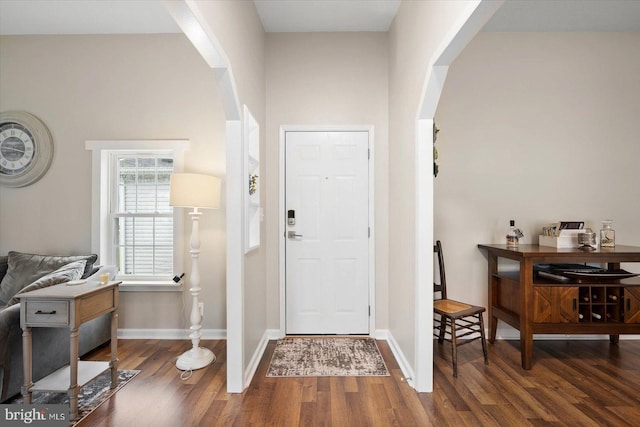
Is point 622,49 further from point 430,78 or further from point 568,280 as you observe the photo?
point 430,78

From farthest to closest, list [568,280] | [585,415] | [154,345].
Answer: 1. [154,345]
2. [568,280]
3. [585,415]

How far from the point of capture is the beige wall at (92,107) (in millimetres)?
3395

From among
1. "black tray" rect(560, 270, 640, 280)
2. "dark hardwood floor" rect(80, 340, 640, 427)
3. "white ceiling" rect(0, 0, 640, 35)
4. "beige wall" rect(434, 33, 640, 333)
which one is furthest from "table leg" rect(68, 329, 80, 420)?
"black tray" rect(560, 270, 640, 280)

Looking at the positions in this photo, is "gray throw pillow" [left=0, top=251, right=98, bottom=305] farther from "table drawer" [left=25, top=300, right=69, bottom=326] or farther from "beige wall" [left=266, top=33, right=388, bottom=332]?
"beige wall" [left=266, top=33, right=388, bottom=332]

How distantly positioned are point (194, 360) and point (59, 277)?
1.19 m

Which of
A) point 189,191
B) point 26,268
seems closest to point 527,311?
point 189,191

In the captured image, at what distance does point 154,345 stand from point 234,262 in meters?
1.55

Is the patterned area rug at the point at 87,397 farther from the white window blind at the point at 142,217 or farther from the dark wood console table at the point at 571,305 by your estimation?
the dark wood console table at the point at 571,305

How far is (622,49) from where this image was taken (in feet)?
10.9

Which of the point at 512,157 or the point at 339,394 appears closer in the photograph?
the point at 339,394

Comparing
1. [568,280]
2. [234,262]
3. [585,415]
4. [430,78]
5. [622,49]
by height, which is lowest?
[585,415]

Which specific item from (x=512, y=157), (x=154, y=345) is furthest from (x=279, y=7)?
(x=154, y=345)

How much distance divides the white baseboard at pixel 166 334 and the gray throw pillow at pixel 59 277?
0.88 metres

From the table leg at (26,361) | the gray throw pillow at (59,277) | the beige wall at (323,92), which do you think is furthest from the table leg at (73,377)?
the beige wall at (323,92)
